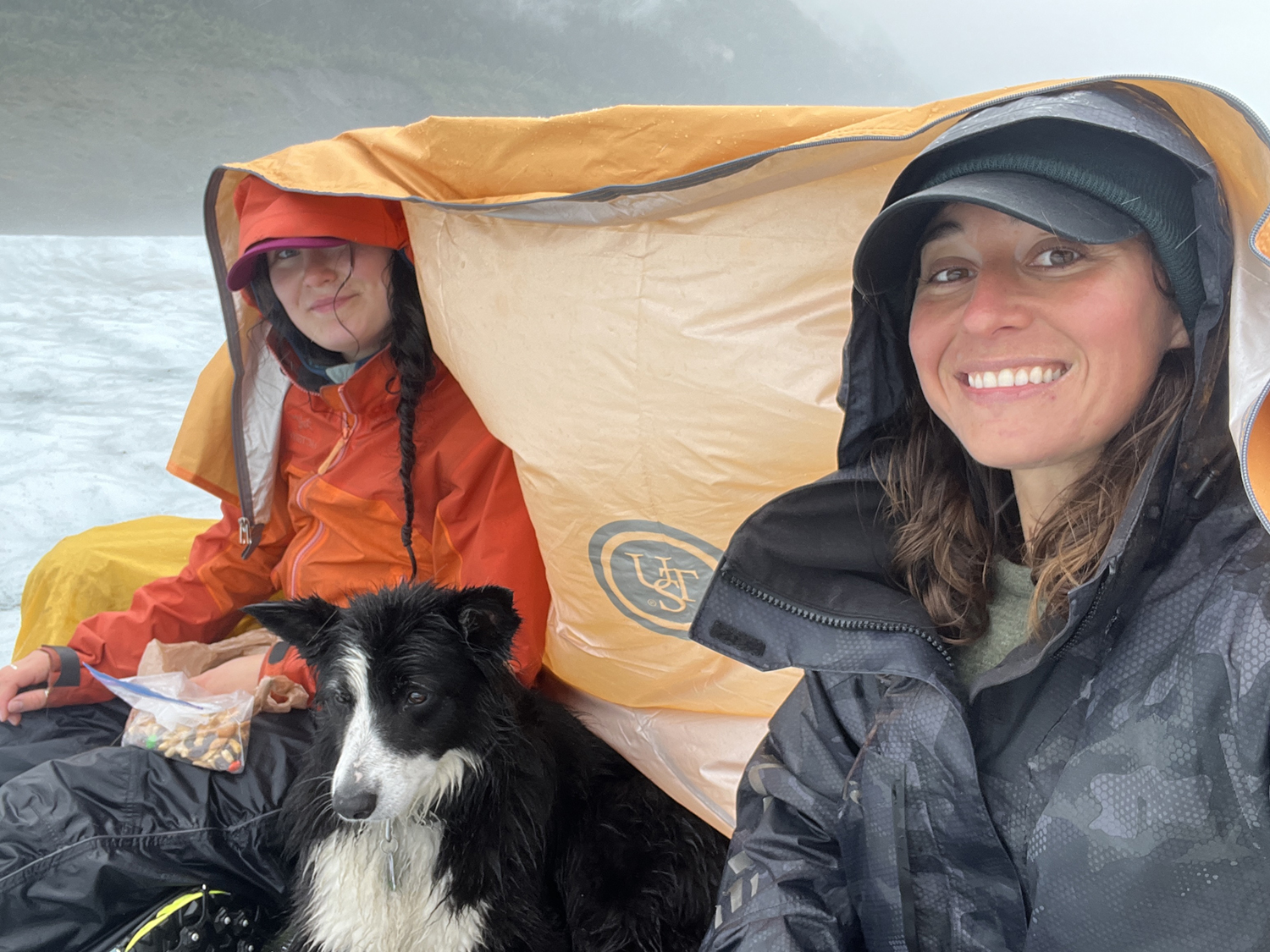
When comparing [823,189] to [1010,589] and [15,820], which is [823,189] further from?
[15,820]

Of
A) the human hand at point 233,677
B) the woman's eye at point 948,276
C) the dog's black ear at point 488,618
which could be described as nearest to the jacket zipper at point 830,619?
the woman's eye at point 948,276

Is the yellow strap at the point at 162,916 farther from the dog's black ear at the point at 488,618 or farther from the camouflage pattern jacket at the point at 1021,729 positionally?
the camouflage pattern jacket at the point at 1021,729

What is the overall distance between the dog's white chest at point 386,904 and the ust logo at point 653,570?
2.36ft

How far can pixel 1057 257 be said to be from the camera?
1121mm

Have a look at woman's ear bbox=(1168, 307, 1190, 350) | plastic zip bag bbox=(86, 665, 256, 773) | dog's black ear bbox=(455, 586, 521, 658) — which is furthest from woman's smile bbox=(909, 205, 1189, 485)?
plastic zip bag bbox=(86, 665, 256, 773)

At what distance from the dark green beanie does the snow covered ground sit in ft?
12.6

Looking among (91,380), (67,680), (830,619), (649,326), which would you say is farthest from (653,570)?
(91,380)

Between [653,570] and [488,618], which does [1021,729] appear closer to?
[653,570]

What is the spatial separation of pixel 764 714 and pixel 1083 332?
1269 mm

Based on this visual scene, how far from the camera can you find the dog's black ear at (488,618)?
1.92 meters

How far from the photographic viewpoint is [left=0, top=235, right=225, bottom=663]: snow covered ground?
4.33 metres

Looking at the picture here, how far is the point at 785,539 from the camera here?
1460 mm

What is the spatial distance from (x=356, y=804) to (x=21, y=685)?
1.33m

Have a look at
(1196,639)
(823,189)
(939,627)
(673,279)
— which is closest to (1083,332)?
(1196,639)
